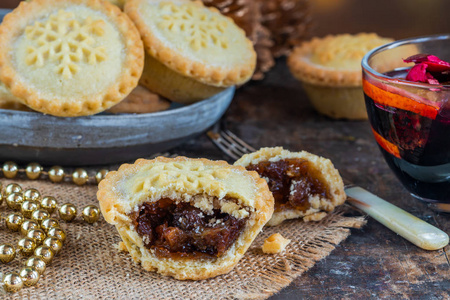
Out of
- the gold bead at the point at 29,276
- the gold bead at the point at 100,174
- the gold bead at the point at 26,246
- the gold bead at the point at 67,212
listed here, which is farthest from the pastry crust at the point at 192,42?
the gold bead at the point at 29,276

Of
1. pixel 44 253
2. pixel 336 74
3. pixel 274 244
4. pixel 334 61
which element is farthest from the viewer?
pixel 334 61

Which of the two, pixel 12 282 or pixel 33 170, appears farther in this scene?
pixel 33 170

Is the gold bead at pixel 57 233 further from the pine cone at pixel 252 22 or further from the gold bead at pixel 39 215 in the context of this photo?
the pine cone at pixel 252 22

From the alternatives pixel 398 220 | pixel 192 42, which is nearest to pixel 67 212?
pixel 192 42

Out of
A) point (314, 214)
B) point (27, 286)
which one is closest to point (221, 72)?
point (314, 214)

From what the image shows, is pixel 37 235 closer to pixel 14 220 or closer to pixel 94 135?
pixel 14 220

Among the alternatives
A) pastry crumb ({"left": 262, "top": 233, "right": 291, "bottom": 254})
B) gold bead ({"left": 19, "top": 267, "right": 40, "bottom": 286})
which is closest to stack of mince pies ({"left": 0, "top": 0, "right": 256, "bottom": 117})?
gold bead ({"left": 19, "top": 267, "right": 40, "bottom": 286})
